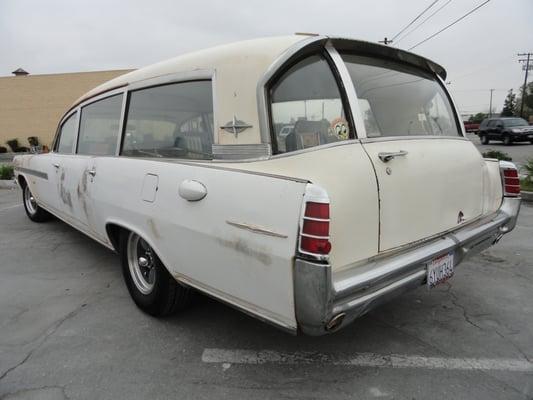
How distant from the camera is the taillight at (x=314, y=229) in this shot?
185cm

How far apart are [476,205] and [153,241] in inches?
88.5

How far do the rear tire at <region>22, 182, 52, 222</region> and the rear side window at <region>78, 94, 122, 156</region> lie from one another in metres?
2.59

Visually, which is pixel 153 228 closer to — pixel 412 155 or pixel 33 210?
pixel 412 155

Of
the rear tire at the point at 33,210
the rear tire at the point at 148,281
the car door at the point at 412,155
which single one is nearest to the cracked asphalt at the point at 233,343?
the rear tire at the point at 148,281

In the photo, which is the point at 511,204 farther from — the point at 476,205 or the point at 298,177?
the point at 298,177

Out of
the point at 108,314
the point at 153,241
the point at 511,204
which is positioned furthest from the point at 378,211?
the point at 108,314

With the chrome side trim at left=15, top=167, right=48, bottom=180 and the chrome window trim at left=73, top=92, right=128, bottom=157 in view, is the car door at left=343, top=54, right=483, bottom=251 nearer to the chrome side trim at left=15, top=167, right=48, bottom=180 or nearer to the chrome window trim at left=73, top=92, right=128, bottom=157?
the chrome window trim at left=73, top=92, right=128, bottom=157

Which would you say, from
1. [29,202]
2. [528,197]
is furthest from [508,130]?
[29,202]

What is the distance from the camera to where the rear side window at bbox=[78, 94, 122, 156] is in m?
3.54

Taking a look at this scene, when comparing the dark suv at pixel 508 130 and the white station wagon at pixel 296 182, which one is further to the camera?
the dark suv at pixel 508 130

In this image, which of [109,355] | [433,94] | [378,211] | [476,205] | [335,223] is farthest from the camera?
[433,94]

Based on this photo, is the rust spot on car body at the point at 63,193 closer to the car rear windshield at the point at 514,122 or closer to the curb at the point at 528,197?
the curb at the point at 528,197

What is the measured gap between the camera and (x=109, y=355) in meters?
2.67

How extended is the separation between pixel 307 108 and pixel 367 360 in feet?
5.13
